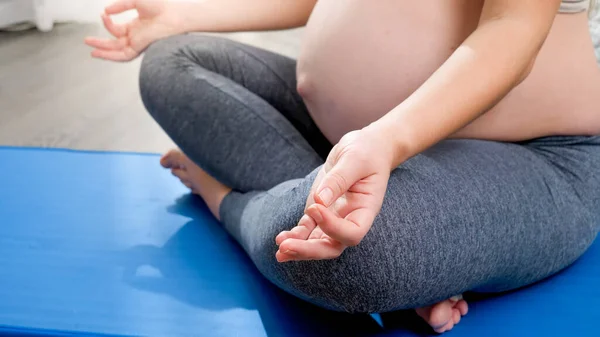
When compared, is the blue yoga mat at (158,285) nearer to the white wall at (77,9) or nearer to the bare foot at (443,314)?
the bare foot at (443,314)

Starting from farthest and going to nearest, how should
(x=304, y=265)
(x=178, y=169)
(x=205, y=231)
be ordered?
(x=178, y=169) < (x=205, y=231) < (x=304, y=265)

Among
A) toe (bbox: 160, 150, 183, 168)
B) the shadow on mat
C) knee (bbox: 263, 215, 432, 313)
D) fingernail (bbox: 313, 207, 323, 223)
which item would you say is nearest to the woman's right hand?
toe (bbox: 160, 150, 183, 168)

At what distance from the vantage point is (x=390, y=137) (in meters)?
0.56

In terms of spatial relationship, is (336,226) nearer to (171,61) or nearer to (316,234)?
(316,234)

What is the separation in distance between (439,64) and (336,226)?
321 mm

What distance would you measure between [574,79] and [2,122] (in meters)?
1.47

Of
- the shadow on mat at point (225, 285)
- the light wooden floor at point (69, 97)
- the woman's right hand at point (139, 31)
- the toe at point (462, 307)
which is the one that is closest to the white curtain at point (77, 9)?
the light wooden floor at point (69, 97)

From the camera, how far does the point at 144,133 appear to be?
176cm

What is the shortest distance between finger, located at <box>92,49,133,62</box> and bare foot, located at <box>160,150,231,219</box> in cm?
17

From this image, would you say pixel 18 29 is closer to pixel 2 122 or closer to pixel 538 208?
pixel 2 122

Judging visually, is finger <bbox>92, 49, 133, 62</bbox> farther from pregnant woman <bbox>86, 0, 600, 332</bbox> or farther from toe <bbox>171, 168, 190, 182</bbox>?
toe <bbox>171, 168, 190, 182</bbox>

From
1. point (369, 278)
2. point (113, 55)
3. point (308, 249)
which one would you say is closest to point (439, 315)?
point (369, 278)

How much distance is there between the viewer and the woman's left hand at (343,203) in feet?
1.60

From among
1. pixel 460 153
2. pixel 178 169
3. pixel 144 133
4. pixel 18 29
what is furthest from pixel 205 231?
pixel 18 29
